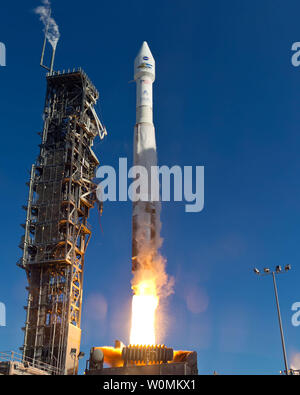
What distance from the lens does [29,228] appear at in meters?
79.8

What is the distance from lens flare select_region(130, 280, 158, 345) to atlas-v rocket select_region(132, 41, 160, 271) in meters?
2.74

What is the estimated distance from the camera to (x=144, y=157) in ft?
212

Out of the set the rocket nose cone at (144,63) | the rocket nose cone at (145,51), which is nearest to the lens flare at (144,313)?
the rocket nose cone at (144,63)

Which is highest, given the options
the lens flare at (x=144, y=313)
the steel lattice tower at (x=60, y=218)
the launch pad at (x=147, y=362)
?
the steel lattice tower at (x=60, y=218)

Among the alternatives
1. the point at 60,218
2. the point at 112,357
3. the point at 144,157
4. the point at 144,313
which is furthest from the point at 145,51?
the point at 112,357

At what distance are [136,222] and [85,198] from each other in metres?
23.3

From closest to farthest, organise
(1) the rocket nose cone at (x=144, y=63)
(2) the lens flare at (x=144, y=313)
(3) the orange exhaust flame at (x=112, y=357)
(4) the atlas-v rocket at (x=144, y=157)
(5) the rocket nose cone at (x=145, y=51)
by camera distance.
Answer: (2) the lens flare at (x=144, y=313) → (3) the orange exhaust flame at (x=112, y=357) → (4) the atlas-v rocket at (x=144, y=157) → (1) the rocket nose cone at (x=144, y=63) → (5) the rocket nose cone at (x=145, y=51)

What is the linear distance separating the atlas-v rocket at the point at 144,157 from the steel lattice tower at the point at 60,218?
17.6 meters

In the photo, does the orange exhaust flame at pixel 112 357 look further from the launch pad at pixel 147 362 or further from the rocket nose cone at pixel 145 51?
the rocket nose cone at pixel 145 51

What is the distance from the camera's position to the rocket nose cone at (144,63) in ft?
230

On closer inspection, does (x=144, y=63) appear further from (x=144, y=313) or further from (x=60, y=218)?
(x=144, y=313)

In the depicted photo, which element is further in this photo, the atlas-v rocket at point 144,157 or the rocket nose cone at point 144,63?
the rocket nose cone at point 144,63
